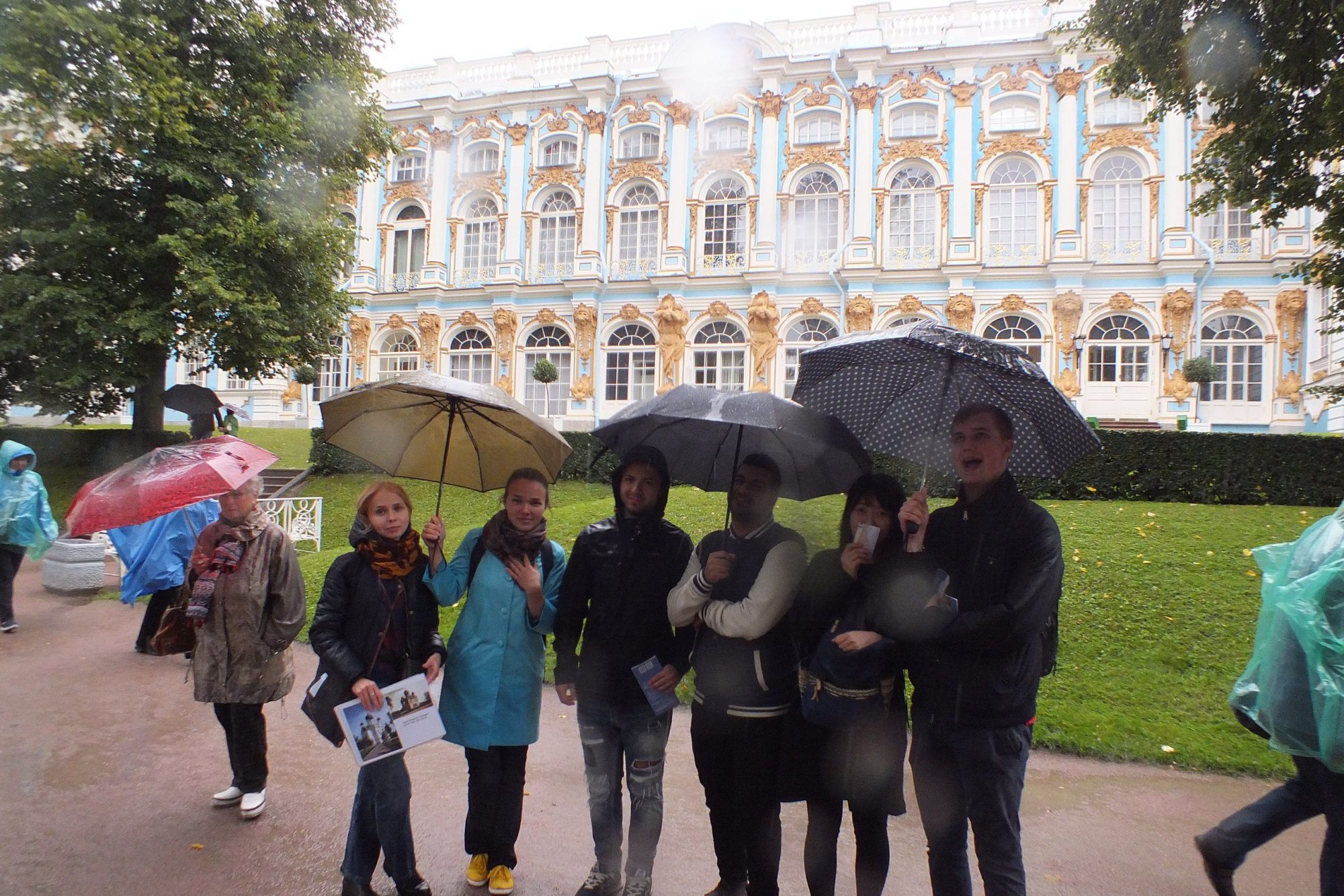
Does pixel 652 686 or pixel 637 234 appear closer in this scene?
pixel 652 686

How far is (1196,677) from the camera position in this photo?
5617 mm

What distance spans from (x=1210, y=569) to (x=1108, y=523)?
6.17ft

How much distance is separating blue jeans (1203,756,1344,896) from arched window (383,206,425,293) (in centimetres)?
2842

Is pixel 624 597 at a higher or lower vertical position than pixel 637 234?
lower

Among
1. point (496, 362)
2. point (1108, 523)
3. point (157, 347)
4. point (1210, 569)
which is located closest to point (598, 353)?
point (496, 362)

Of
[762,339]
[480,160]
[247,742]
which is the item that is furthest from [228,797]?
[480,160]

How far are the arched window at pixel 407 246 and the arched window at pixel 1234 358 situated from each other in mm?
24816

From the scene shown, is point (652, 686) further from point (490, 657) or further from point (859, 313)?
point (859, 313)

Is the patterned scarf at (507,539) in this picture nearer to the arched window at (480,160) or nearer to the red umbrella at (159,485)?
the red umbrella at (159,485)

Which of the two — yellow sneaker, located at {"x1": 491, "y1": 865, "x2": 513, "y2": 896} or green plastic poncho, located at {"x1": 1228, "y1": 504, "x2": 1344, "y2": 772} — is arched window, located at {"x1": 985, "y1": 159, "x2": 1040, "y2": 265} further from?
yellow sneaker, located at {"x1": 491, "y1": 865, "x2": 513, "y2": 896}

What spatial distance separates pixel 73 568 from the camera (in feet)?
28.2

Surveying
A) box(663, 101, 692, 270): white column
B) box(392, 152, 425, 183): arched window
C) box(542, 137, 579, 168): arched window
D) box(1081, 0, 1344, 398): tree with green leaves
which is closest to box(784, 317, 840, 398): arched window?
box(663, 101, 692, 270): white column

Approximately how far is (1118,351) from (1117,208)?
165 inches

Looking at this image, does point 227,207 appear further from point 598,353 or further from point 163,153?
point 598,353
